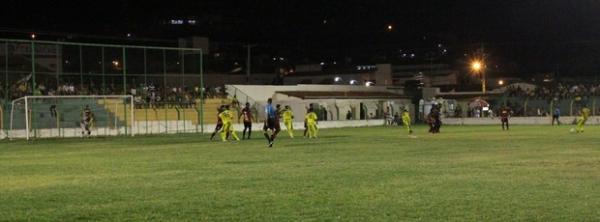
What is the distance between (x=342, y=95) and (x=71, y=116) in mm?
30947

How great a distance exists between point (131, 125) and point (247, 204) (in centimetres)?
3221

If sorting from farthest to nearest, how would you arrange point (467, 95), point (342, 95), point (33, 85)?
point (467, 95)
point (342, 95)
point (33, 85)

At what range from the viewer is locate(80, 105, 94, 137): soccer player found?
130 ft

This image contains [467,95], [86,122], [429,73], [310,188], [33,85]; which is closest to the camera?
[310,188]

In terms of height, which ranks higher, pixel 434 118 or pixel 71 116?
pixel 71 116

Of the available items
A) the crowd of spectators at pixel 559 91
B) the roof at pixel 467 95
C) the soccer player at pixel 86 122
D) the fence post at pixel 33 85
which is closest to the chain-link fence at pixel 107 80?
the fence post at pixel 33 85

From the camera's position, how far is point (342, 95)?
217 feet

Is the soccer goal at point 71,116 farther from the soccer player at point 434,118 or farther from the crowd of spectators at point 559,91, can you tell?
the crowd of spectators at point 559,91

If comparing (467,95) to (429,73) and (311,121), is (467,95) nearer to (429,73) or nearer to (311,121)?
(429,73)

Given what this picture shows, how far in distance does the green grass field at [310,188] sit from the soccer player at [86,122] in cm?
1996

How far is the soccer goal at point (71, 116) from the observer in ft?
123

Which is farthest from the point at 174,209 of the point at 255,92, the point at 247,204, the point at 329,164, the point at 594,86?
the point at 594,86

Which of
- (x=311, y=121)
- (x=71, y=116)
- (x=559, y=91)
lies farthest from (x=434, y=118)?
(x=559, y=91)

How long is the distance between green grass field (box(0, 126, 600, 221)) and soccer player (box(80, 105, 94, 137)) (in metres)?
20.0
